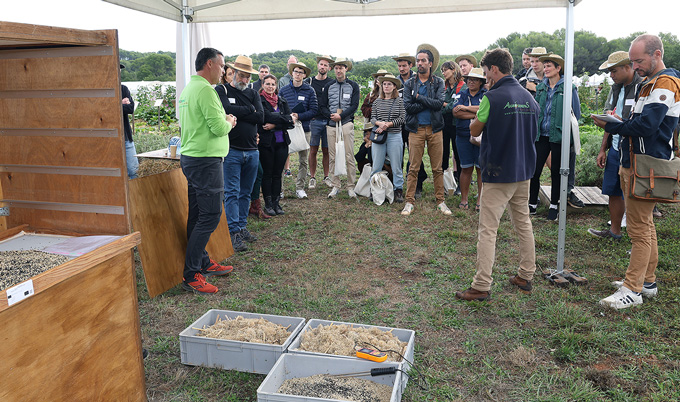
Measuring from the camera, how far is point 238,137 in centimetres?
543

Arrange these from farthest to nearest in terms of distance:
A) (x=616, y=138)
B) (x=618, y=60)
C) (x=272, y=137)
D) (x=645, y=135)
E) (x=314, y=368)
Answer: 1. (x=272, y=137)
2. (x=616, y=138)
3. (x=618, y=60)
4. (x=645, y=135)
5. (x=314, y=368)

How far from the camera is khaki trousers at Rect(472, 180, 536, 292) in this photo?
402cm

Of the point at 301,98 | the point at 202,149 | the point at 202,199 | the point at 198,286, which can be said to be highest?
the point at 301,98

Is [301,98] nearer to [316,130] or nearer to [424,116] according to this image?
[316,130]

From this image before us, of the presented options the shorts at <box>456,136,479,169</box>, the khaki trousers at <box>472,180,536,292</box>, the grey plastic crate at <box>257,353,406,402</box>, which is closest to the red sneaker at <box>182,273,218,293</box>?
the grey plastic crate at <box>257,353,406,402</box>

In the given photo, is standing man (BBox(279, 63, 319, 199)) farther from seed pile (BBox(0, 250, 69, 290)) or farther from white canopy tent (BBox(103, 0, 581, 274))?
seed pile (BBox(0, 250, 69, 290))

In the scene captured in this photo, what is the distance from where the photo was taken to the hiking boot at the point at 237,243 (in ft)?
18.1

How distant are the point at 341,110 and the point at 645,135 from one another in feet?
16.2

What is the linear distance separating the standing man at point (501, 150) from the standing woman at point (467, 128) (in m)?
2.50

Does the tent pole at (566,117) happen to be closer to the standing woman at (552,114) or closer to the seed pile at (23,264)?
the standing woman at (552,114)

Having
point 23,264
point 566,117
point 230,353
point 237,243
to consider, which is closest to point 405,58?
point 566,117

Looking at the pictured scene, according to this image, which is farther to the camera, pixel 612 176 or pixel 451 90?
pixel 451 90

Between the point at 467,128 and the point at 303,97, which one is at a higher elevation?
the point at 303,97

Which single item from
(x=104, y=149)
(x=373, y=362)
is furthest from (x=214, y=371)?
(x=104, y=149)
